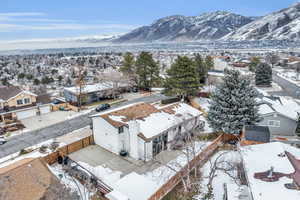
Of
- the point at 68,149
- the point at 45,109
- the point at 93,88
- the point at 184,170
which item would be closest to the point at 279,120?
the point at 184,170

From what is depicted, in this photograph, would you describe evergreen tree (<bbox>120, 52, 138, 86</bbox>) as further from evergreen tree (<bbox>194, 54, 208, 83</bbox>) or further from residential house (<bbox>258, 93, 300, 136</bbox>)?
residential house (<bbox>258, 93, 300, 136</bbox>)

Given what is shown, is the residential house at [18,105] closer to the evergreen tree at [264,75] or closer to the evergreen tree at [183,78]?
the evergreen tree at [183,78]

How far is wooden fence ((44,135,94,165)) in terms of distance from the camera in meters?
18.1

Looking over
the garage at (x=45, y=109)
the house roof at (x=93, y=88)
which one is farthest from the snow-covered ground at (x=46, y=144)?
the house roof at (x=93, y=88)

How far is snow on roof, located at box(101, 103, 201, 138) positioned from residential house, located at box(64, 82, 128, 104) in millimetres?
17567

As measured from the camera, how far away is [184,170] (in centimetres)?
1541

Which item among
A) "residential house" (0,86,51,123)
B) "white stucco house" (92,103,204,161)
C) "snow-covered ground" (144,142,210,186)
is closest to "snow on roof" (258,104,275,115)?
"white stucco house" (92,103,204,161)

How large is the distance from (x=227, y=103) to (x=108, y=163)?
12860 millimetres

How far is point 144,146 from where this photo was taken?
17688 mm

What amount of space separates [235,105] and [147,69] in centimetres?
2486

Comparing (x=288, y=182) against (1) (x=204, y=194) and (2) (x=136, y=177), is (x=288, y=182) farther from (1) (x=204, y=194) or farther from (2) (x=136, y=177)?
(2) (x=136, y=177)

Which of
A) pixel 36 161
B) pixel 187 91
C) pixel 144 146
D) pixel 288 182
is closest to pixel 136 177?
pixel 144 146

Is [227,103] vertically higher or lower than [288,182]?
higher

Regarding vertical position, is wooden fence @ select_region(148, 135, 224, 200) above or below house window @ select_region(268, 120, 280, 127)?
below
